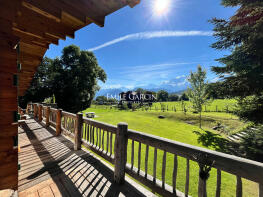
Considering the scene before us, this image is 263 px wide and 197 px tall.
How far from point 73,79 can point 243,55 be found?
18782 mm

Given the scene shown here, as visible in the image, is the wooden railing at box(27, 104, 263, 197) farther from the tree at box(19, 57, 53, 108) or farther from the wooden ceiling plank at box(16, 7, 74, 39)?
the tree at box(19, 57, 53, 108)

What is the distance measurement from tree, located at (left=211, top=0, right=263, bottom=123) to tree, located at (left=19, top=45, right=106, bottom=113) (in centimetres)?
1675

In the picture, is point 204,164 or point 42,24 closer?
point 204,164

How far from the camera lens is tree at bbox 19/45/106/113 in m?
17.8

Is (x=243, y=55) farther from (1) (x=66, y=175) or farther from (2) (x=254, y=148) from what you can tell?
(1) (x=66, y=175)

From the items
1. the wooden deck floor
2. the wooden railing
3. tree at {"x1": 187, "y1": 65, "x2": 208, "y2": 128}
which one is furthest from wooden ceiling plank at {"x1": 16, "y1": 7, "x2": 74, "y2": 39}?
tree at {"x1": 187, "y1": 65, "x2": 208, "y2": 128}

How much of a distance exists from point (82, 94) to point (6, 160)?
17.5 metres

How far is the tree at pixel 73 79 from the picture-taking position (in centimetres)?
1780

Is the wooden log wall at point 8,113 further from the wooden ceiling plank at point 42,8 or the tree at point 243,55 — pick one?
the tree at point 243,55

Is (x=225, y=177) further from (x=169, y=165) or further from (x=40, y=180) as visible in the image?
(x=40, y=180)

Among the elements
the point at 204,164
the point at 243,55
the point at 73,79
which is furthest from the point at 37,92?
the point at 243,55

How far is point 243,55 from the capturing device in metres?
5.52

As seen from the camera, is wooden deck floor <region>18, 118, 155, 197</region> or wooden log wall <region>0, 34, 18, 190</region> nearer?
wooden log wall <region>0, 34, 18, 190</region>

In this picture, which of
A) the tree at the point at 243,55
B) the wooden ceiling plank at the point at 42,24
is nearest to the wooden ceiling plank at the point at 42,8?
the wooden ceiling plank at the point at 42,24
